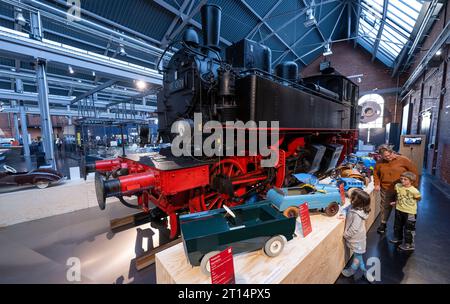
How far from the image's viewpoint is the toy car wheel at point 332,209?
6.71ft

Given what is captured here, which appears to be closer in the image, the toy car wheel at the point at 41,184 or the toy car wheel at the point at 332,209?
the toy car wheel at the point at 332,209

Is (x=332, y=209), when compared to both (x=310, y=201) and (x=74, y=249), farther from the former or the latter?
Answer: (x=74, y=249)

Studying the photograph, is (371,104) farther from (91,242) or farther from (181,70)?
(91,242)

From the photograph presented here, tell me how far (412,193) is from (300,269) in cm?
195

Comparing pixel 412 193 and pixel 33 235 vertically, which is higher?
pixel 412 193

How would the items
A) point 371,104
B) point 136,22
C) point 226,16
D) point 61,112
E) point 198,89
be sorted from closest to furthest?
point 198,89 → point 136,22 → point 226,16 → point 371,104 → point 61,112

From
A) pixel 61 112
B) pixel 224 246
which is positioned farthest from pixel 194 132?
pixel 61 112

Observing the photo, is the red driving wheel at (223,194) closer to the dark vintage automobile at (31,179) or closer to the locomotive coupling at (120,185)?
the locomotive coupling at (120,185)

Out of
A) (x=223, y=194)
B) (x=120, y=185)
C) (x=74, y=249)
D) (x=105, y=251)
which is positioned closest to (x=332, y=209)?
(x=223, y=194)

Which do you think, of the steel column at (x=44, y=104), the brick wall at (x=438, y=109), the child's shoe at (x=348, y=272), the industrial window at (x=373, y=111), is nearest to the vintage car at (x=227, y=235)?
the child's shoe at (x=348, y=272)

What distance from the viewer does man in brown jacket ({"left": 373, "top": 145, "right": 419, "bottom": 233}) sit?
2.60 metres

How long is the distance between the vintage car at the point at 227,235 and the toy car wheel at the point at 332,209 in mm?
808

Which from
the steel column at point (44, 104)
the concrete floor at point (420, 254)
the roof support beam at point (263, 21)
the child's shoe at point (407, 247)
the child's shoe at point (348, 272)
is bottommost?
the concrete floor at point (420, 254)

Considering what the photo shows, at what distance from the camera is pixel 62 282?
6.58ft
